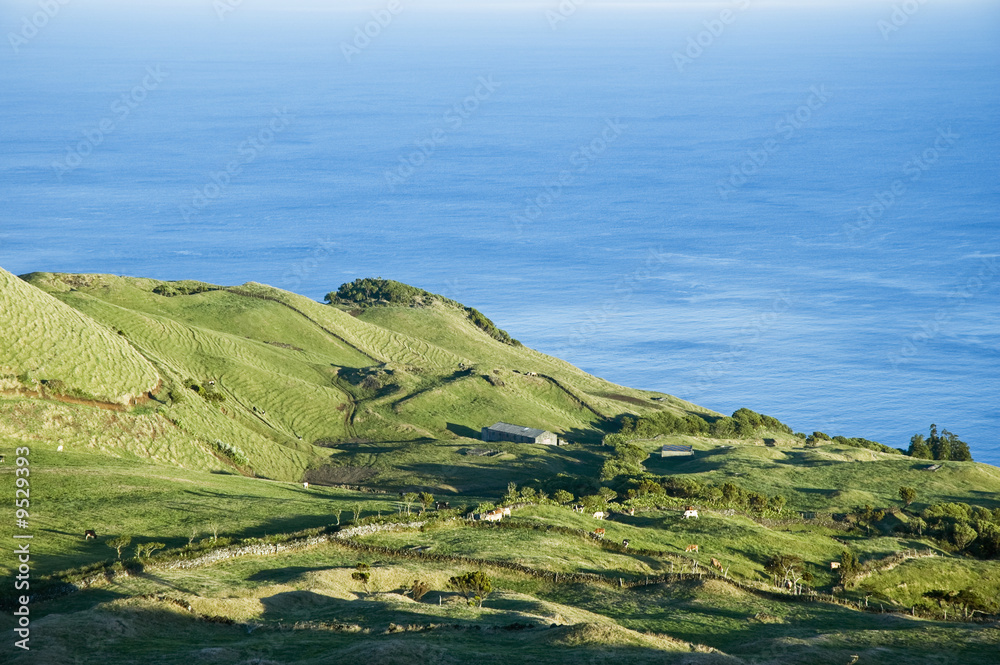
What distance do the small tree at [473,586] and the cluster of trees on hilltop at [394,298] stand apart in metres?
121

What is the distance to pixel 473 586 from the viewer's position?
45594mm

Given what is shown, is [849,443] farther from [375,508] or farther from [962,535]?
[375,508]

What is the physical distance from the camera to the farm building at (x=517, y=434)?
105 metres

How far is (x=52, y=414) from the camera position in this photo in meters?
77.1

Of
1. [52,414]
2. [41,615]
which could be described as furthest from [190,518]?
[52,414]

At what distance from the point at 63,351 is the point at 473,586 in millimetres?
55357

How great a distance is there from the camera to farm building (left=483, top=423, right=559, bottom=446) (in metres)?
105

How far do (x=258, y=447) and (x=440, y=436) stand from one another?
20913mm

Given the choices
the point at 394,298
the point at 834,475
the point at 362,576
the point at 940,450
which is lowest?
the point at 362,576

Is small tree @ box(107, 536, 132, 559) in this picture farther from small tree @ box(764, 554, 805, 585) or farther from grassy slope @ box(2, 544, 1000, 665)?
small tree @ box(764, 554, 805, 585)

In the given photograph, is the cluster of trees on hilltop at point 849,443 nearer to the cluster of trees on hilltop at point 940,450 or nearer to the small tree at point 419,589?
the cluster of trees on hilltop at point 940,450

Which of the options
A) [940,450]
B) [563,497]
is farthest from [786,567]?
[940,450]

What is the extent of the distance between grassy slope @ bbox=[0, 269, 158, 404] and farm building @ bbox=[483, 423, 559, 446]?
34.0m

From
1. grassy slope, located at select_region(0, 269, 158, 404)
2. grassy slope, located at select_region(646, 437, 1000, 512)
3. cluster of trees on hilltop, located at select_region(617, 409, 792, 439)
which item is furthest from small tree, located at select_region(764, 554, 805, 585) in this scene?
cluster of trees on hilltop, located at select_region(617, 409, 792, 439)
